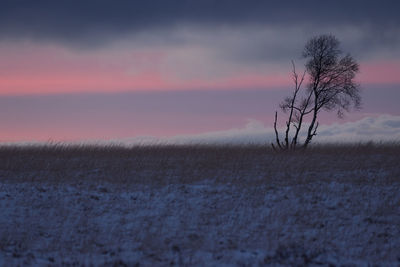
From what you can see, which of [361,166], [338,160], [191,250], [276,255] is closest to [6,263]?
[191,250]

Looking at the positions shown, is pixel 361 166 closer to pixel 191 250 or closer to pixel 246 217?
pixel 246 217

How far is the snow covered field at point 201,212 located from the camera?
9180 mm

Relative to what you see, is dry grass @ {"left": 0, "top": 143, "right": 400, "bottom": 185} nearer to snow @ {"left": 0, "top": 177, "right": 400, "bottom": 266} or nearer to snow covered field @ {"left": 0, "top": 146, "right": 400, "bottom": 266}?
snow covered field @ {"left": 0, "top": 146, "right": 400, "bottom": 266}

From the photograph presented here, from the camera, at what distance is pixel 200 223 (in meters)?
11.4

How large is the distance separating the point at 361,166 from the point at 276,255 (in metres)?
11.1

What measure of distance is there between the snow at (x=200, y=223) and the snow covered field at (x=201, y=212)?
0.10 feet

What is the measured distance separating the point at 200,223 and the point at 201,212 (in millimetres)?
856

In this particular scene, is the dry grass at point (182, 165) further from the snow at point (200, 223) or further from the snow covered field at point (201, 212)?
the snow at point (200, 223)

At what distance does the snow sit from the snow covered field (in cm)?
3

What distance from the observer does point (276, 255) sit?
899cm

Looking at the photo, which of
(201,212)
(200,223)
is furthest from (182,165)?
(200,223)

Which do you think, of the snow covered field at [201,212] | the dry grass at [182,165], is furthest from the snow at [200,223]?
the dry grass at [182,165]

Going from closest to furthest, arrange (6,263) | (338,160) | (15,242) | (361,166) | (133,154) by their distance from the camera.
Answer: (6,263), (15,242), (361,166), (338,160), (133,154)

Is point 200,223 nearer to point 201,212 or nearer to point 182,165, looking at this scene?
point 201,212
